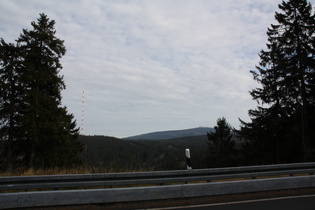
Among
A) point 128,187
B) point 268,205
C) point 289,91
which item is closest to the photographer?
point 268,205

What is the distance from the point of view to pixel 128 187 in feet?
21.9

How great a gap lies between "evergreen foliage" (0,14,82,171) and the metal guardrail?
55.5 ft

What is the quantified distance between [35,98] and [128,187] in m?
18.5

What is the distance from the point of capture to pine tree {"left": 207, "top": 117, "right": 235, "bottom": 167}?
1687 inches

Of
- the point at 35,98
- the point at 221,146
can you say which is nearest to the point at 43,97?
the point at 35,98

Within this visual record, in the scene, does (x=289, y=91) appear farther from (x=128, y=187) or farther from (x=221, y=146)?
(x=221, y=146)

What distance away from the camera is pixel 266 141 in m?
28.2

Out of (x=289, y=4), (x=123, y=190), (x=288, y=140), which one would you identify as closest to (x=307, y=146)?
(x=288, y=140)

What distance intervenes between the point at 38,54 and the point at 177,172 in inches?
818

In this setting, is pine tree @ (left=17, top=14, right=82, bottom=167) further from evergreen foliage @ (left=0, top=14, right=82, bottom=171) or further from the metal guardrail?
the metal guardrail

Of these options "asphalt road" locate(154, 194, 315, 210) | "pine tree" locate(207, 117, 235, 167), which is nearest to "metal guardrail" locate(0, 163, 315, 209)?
"asphalt road" locate(154, 194, 315, 210)

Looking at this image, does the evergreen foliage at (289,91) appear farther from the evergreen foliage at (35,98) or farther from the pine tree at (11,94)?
the pine tree at (11,94)

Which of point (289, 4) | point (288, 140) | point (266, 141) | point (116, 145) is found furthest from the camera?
point (116, 145)

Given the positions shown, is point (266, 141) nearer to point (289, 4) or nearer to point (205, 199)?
point (289, 4)
